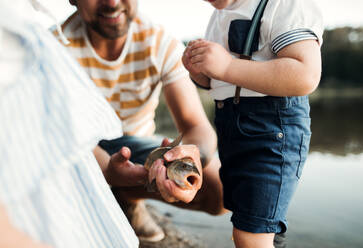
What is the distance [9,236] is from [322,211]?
3.11m

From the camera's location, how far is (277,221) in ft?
4.15

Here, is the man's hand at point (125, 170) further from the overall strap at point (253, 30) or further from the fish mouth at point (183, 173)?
the overall strap at point (253, 30)

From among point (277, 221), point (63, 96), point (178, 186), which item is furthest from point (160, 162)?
point (63, 96)

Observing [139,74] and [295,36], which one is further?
[139,74]

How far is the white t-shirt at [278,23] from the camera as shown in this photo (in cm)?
110

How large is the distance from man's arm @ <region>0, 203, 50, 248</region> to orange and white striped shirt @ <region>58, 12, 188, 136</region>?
138cm

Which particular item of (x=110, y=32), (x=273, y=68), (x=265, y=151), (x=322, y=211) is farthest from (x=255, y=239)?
(x=322, y=211)

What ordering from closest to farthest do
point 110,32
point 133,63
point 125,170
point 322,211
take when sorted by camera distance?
point 125,170 < point 110,32 < point 133,63 < point 322,211

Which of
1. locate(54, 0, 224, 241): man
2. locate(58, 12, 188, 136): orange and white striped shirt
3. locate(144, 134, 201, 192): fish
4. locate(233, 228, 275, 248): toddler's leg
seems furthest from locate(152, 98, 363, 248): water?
locate(144, 134, 201, 192): fish

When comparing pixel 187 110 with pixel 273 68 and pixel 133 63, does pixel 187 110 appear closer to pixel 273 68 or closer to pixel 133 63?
pixel 133 63

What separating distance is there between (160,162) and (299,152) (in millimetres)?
548

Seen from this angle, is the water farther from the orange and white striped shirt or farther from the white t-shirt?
the white t-shirt

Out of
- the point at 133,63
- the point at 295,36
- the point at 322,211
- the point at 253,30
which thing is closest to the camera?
the point at 295,36

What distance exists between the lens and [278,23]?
3.72 feet
